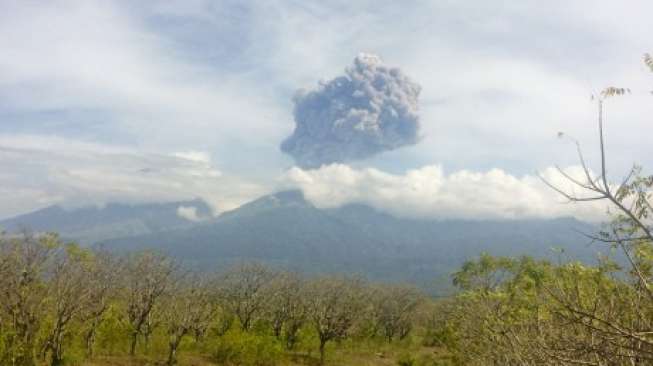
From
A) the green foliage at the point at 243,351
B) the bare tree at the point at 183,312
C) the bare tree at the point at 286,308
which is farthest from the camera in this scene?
the bare tree at the point at 286,308

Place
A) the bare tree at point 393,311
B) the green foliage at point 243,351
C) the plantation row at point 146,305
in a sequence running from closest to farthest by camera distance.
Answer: the plantation row at point 146,305, the green foliage at point 243,351, the bare tree at point 393,311

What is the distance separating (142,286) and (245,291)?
1697 cm

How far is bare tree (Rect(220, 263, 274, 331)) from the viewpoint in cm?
5119

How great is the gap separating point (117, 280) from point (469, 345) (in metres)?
25.1

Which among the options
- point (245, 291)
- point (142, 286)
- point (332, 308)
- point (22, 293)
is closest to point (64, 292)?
point (22, 293)

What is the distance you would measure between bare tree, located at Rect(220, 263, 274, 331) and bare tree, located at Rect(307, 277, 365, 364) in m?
5.15

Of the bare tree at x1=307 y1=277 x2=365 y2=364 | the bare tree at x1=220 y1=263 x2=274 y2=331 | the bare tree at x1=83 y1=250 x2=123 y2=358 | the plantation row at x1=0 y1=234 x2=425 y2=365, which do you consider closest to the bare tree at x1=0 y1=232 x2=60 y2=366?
the plantation row at x1=0 y1=234 x2=425 y2=365

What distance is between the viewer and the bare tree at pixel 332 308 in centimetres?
4475

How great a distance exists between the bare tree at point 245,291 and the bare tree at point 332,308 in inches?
203

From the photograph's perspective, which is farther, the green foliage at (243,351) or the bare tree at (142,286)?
the green foliage at (243,351)

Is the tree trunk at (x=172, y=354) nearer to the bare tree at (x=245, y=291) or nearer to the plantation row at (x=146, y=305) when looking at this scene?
the plantation row at (x=146, y=305)

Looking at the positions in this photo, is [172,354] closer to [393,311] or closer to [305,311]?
[305,311]

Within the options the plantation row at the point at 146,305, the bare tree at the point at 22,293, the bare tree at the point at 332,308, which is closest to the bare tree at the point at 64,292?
the plantation row at the point at 146,305

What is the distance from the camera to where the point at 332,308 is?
152 feet
